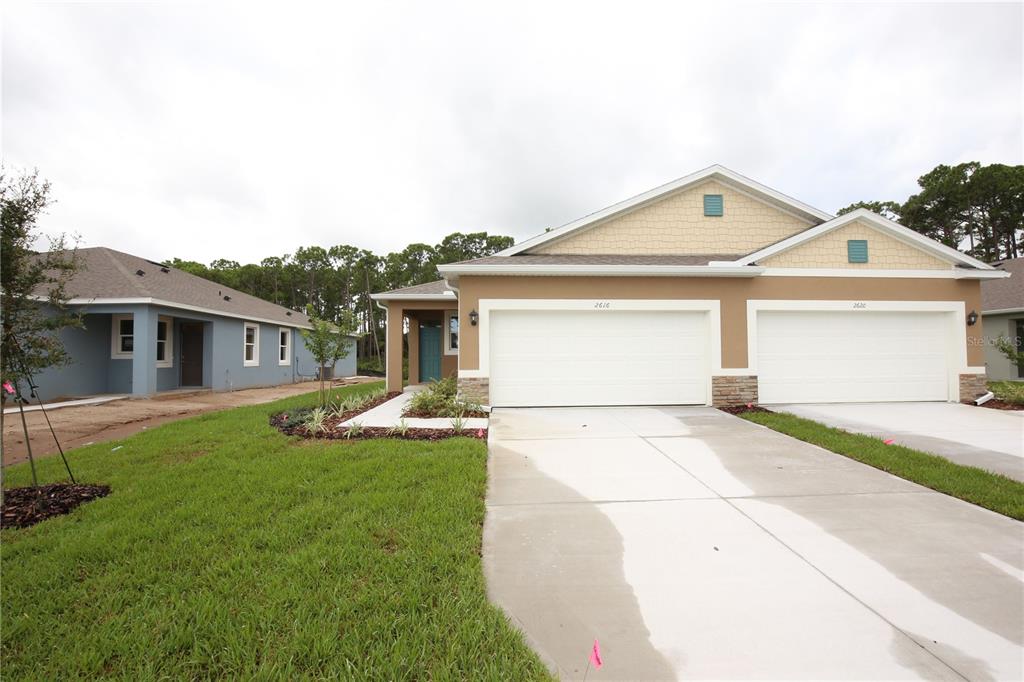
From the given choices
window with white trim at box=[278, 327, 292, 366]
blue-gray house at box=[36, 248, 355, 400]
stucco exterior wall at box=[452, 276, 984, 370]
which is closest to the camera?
stucco exterior wall at box=[452, 276, 984, 370]

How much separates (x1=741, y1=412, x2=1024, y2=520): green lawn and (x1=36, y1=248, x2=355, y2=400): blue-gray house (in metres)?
15.5

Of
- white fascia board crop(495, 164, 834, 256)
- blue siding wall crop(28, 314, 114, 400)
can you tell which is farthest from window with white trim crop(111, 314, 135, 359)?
white fascia board crop(495, 164, 834, 256)

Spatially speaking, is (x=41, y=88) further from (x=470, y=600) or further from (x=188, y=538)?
(x=470, y=600)

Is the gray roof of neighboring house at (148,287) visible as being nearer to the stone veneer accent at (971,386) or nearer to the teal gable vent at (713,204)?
the teal gable vent at (713,204)

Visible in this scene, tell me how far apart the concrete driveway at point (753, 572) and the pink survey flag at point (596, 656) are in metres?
0.04

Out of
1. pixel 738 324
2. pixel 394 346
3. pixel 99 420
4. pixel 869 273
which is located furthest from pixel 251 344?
pixel 869 273

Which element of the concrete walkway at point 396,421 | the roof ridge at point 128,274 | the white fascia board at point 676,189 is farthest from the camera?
the roof ridge at point 128,274

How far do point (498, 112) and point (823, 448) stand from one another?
11.1 meters

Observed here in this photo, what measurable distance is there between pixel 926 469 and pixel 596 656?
16.4ft

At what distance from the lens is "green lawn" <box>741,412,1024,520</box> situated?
12.6 feet

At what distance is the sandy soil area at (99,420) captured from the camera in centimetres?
693

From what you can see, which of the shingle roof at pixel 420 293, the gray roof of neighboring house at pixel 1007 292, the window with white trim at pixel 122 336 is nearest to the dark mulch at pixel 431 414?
the shingle roof at pixel 420 293

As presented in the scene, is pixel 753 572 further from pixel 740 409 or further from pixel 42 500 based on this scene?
pixel 740 409

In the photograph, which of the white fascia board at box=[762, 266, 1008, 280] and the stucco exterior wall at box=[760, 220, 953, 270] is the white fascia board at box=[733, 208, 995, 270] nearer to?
the stucco exterior wall at box=[760, 220, 953, 270]
